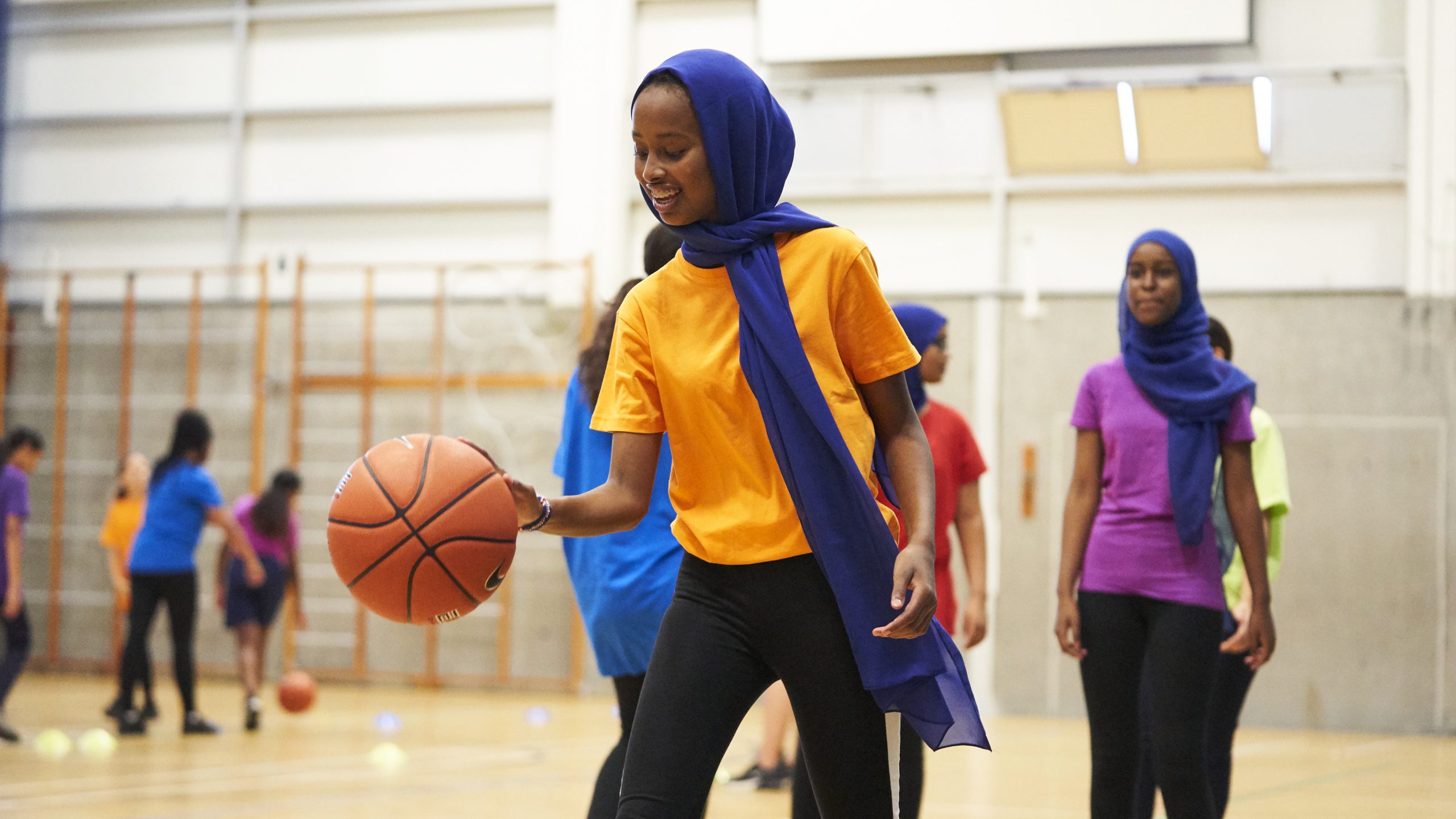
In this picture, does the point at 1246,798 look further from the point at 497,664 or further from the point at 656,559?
the point at 497,664

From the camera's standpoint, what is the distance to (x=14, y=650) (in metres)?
7.31

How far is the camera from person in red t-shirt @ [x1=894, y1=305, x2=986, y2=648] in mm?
3979

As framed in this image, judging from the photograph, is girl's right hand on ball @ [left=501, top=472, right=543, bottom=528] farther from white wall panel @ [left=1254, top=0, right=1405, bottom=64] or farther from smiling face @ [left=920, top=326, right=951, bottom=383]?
white wall panel @ [left=1254, top=0, right=1405, bottom=64]

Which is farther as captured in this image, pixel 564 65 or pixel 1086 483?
pixel 564 65

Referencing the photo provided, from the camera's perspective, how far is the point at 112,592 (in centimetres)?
1154

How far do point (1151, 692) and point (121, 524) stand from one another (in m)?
7.36

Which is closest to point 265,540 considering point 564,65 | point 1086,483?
point 564,65

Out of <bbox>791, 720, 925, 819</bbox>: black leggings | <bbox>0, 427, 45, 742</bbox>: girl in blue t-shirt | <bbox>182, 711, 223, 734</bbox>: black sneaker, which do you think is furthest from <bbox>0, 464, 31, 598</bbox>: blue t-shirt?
<bbox>791, 720, 925, 819</bbox>: black leggings

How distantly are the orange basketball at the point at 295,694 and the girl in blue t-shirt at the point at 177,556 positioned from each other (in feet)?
1.72

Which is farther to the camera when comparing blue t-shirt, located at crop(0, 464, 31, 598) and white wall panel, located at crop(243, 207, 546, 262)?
white wall panel, located at crop(243, 207, 546, 262)

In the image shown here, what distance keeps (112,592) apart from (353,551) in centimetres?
1034

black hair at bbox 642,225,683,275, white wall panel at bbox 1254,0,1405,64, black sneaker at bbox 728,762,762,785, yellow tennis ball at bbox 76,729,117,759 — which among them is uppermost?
white wall panel at bbox 1254,0,1405,64

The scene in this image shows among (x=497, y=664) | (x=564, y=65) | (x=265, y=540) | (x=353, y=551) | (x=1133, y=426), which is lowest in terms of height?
(x=497, y=664)

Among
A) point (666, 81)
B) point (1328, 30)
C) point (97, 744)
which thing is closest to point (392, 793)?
point (97, 744)
